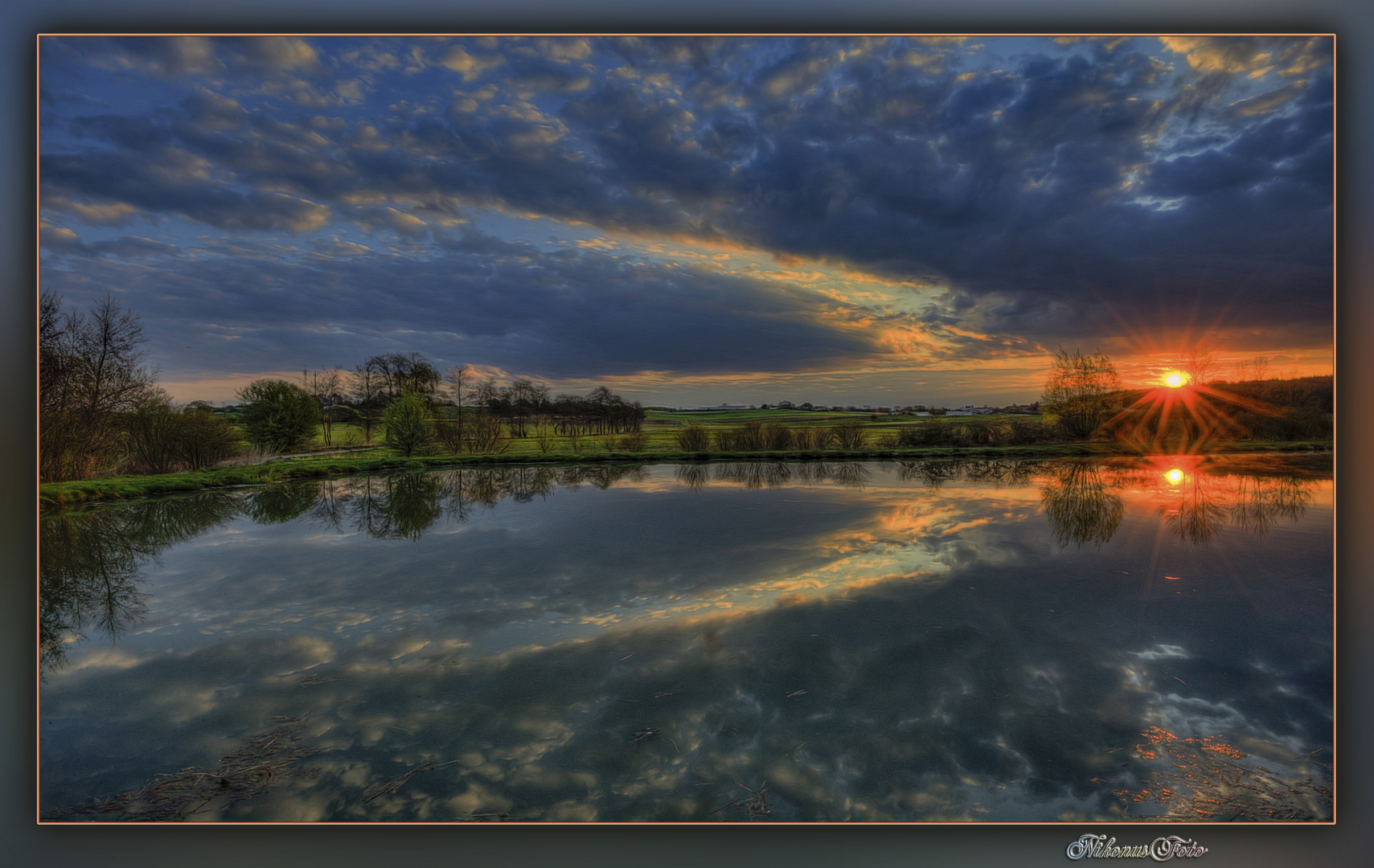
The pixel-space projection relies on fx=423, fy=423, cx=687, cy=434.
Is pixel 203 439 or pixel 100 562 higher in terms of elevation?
pixel 203 439

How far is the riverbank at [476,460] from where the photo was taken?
610 centimetres

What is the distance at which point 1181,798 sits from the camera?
2.25m

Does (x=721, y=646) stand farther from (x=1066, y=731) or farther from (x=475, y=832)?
(x=1066, y=731)

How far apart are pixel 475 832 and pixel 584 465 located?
383 inches

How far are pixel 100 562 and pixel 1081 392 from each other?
42.8 ft

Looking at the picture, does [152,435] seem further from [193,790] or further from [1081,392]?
[1081,392]

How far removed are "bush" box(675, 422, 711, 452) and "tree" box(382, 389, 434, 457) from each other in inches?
283

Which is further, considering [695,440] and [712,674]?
[695,440]

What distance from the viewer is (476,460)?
12133 mm

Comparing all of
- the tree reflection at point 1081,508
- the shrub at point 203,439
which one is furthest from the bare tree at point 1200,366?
the shrub at point 203,439

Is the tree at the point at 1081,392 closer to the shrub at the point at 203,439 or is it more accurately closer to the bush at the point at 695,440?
the bush at the point at 695,440

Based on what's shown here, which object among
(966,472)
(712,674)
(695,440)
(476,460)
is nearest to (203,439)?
(476,460)

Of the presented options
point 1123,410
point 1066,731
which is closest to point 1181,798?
point 1066,731

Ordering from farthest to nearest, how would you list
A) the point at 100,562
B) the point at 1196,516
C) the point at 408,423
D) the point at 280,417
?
1. the point at 408,423
2. the point at 280,417
3. the point at 1196,516
4. the point at 100,562
